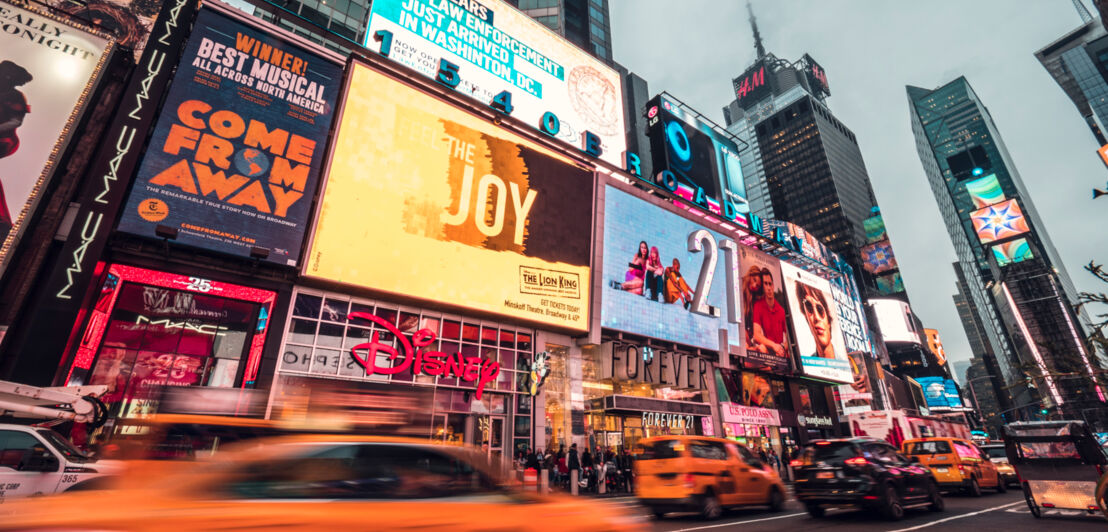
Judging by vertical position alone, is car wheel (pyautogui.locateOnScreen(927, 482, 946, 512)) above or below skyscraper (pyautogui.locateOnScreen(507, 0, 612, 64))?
below

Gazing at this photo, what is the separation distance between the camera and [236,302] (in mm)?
19562

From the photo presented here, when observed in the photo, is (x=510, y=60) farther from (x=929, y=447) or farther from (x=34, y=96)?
(x=929, y=447)

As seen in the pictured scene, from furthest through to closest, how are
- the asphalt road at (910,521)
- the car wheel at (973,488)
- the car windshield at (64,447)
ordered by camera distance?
the car wheel at (973,488), the asphalt road at (910,521), the car windshield at (64,447)

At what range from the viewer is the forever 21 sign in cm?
2814

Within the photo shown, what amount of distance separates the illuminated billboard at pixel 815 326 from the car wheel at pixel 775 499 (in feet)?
106

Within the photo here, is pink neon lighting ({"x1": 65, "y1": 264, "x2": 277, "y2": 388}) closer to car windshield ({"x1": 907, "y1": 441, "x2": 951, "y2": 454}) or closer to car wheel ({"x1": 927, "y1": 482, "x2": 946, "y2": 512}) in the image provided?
car wheel ({"x1": 927, "y1": 482, "x2": 946, "y2": 512})

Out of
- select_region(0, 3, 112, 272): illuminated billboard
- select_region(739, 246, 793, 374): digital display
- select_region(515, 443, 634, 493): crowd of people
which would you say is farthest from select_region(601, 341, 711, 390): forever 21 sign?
Result: select_region(0, 3, 112, 272): illuminated billboard

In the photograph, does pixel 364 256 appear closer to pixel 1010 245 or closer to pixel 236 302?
pixel 236 302

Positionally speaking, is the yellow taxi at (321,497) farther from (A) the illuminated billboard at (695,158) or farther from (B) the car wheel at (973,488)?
(A) the illuminated billboard at (695,158)

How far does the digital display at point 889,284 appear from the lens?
11150 cm

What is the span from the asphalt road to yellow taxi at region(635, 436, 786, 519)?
34cm

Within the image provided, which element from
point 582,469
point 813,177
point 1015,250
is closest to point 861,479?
point 582,469

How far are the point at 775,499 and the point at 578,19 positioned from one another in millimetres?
66876

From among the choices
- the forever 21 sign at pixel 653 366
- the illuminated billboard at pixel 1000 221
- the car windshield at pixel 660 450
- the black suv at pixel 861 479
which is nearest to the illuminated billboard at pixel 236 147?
the car windshield at pixel 660 450
